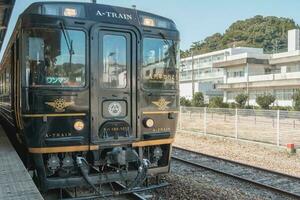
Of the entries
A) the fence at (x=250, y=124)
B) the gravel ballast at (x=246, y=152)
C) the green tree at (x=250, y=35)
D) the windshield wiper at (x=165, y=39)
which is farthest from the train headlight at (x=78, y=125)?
the green tree at (x=250, y=35)

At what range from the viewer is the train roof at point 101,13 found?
21.0 ft

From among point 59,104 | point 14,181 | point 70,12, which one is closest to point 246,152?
point 59,104

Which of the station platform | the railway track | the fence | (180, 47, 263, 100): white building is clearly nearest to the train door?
the station platform

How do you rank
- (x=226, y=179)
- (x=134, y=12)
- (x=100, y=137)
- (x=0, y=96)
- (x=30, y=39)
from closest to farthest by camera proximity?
1. (x=30, y=39)
2. (x=100, y=137)
3. (x=134, y=12)
4. (x=226, y=179)
5. (x=0, y=96)

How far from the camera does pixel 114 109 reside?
22.7ft

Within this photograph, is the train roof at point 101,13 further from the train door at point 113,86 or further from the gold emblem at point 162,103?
the gold emblem at point 162,103

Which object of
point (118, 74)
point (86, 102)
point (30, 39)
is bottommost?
point (86, 102)

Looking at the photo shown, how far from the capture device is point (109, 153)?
6.72 m

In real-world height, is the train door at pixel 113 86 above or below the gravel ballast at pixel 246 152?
above

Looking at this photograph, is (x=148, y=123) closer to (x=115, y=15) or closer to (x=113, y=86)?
(x=113, y=86)

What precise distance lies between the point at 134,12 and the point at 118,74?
1.15 metres

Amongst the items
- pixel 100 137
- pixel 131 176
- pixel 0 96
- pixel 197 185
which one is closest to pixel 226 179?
pixel 197 185

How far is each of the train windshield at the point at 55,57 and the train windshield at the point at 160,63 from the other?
1.15 metres

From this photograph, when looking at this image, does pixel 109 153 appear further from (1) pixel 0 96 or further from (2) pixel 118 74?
(1) pixel 0 96
